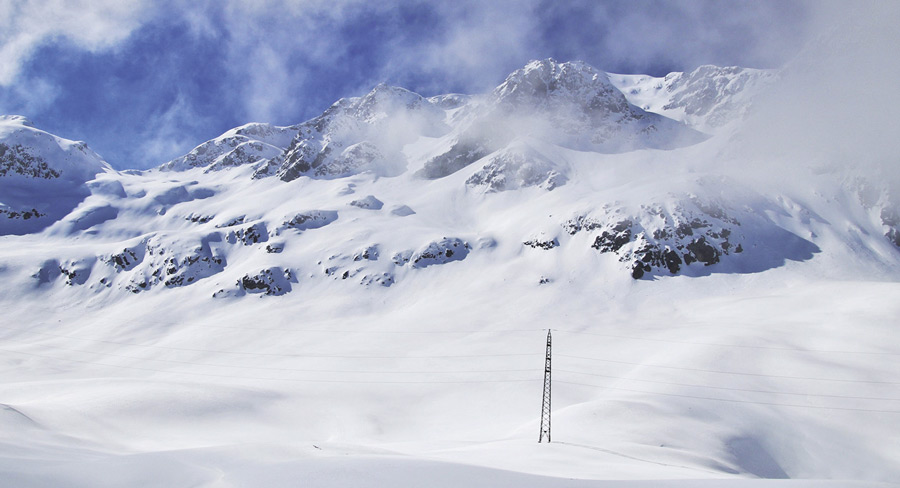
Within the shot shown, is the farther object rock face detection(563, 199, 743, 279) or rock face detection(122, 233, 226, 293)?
rock face detection(122, 233, 226, 293)

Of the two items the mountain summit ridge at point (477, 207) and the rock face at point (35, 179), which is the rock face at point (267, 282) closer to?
the mountain summit ridge at point (477, 207)

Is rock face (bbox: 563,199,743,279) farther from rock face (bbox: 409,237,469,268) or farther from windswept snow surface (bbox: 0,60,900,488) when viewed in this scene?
rock face (bbox: 409,237,469,268)

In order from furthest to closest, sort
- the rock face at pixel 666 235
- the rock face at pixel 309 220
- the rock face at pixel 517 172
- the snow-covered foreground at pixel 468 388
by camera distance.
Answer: the rock face at pixel 517 172, the rock face at pixel 309 220, the rock face at pixel 666 235, the snow-covered foreground at pixel 468 388

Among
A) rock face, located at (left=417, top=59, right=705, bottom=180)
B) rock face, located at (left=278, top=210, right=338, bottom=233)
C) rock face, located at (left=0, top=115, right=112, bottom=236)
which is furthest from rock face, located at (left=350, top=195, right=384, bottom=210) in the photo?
rock face, located at (left=0, top=115, right=112, bottom=236)

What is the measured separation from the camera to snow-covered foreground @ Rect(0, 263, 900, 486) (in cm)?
1288

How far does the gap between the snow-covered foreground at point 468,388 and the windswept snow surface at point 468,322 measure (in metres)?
0.28

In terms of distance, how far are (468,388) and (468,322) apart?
24788mm

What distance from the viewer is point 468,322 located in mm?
73625

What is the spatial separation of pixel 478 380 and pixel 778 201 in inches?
4089

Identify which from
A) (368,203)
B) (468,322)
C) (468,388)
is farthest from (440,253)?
(468,388)

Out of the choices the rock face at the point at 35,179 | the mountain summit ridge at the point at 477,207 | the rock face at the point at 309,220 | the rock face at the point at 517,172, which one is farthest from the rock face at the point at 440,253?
the rock face at the point at 35,179

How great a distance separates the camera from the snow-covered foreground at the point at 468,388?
42.2 feet

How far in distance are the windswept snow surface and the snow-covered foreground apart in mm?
277

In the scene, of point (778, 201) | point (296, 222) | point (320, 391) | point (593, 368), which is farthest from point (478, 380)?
point (778, 201)
